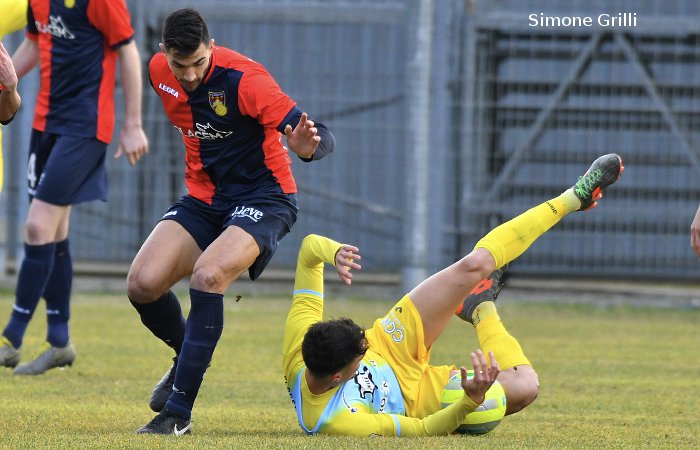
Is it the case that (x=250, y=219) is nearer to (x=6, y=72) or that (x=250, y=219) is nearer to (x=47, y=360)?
(x=6, y=72)

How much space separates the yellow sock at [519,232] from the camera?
6102 mm

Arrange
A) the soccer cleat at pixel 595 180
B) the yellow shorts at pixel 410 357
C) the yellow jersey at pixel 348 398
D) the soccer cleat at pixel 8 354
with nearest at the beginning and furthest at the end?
the yellow jersey at pixel 348 398 → the yellow shorts at pixel 410 357 → the soccer cleat at pixel 595 180 → the soccer cleat at pixel 8 354

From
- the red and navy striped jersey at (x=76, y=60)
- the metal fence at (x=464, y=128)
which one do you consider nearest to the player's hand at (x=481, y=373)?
the red and navy striped jersey at (x=76, y=60)

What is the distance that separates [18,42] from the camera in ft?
43.7

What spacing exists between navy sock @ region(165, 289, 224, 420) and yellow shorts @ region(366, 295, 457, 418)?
0.75 m

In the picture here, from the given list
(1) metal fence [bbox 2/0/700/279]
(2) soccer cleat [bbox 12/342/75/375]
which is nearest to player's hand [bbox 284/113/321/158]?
(2) soccer cleat [bbox 12/342/75/375]

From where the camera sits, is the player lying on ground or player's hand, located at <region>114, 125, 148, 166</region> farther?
player's hand, located at <region>114, 125, 148, 166</region>

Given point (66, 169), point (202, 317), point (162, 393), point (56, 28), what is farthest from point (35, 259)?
point (202, 317)

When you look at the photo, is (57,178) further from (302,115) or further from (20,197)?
(20,197)

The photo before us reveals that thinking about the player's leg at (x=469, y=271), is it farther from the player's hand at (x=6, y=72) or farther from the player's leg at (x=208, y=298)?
the player's hand at (x=6, y=72)

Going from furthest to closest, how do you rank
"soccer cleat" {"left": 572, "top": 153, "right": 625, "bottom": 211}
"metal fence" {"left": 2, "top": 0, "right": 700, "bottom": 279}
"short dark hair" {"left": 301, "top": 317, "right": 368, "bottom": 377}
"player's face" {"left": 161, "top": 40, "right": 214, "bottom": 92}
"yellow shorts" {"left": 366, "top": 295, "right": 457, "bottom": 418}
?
"metal fence" {"left": 2, "top": 0, "right": 700, "bottom": 279}
"soccer cleat" {"left": 572, "top": 153, "right": 625, "bottom": 211}
"yellow shorts" {"left": 366, "top": 295, "right": 457, "bottom": 418}
"player's face" {"left": 161, "top": 40, "right": 214, "bottom": 92}
"short dark hair" {"left": 301, "top": 317, "right": 368, "bottom": 377}

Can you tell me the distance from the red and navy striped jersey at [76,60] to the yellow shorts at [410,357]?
2649 mm

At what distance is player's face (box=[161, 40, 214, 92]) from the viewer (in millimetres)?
5703

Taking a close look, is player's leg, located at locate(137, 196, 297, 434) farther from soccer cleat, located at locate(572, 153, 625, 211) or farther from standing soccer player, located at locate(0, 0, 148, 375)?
standing soccer player, located at locate(0, 0, 148, 375)
